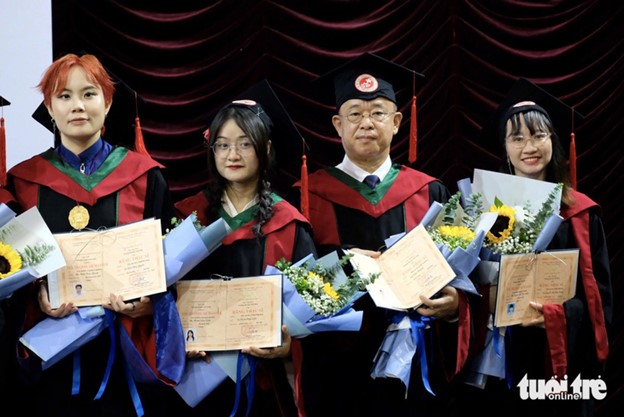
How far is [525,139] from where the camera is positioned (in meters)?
4.24

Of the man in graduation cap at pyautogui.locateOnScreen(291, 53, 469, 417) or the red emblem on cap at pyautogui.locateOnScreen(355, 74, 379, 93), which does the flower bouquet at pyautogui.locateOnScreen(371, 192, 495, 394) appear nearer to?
the man in graduation cap at pyautogui.locateOnScreen(291, 53, 469, 417)

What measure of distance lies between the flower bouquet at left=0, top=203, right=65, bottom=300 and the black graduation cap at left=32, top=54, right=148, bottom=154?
74 cm

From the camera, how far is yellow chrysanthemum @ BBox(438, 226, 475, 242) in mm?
3793

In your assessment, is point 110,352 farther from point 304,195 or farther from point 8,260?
point 304,195

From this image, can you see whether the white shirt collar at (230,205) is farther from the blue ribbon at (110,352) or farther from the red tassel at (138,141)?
the blue ribbon at (110,352)

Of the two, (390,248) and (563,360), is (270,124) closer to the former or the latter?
(390,248)

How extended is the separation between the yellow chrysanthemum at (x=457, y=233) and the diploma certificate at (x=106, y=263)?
1129 millimetres

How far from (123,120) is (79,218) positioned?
0.79 m

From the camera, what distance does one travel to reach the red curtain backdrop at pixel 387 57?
16.2ft

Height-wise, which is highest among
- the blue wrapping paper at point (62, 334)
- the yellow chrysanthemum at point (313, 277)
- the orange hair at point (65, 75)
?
the orange hair at point (65, 75)

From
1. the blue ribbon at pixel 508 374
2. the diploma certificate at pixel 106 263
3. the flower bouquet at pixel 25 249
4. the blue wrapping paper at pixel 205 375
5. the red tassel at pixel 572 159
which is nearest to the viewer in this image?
the flower bouquet at pixel 25 249

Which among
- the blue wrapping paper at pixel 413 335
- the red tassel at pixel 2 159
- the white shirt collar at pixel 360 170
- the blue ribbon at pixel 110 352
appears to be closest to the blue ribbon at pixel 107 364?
the blue ribbon at pixel 110 352

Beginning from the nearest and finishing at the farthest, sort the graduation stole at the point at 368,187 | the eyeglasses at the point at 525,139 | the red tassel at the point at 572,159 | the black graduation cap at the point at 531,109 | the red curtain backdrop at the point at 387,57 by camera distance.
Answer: the graduation stole at the point at 368,187
the eyeglasses at the point at 525,139
the black graduation cap at the point at 531,109
the red tassel at the point at 572,159
the red curtain backdrop at the point at 387,57

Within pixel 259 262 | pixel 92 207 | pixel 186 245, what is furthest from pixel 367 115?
pixel 92 207
